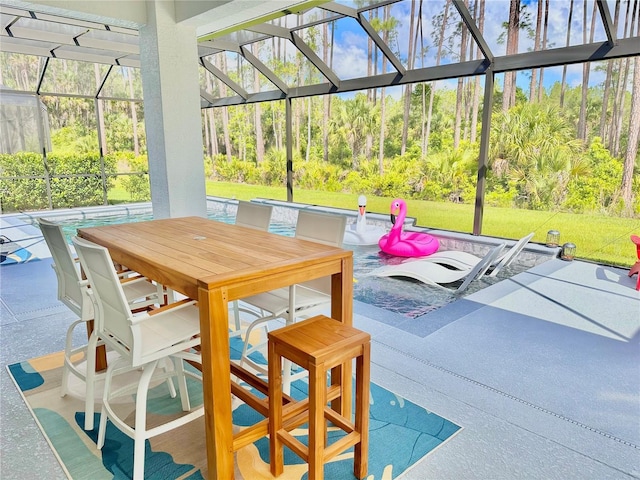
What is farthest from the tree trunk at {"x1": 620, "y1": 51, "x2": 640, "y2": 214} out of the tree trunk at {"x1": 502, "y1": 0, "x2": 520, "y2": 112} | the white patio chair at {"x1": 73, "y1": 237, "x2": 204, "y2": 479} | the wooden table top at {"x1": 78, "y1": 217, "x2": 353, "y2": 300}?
the white patio chair at {"x1": 73, "y1": 237, "x2": 204, "y2": 479}

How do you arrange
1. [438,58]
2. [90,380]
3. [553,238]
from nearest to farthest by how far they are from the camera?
[90,380] → [553,238] → [438,58]

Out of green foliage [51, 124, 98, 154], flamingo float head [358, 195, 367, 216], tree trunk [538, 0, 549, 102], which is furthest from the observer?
green foliage [51, 124, 98, 154]

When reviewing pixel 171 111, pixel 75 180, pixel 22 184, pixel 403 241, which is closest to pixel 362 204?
pixel 403 241

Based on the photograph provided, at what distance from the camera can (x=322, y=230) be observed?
2756 millimetres

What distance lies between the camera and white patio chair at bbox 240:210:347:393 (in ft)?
8.06

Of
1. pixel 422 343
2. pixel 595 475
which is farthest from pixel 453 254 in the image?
pixel 595 475

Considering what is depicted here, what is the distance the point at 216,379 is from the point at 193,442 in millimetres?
628

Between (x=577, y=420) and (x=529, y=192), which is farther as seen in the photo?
(x=529, y=192)

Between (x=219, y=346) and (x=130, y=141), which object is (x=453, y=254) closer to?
(x=219, y=346)

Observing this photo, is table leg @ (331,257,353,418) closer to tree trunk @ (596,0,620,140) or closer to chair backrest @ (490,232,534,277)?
chair backrest @ (490,232,534,277)

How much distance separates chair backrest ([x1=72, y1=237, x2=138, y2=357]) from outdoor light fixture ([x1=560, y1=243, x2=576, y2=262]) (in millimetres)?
5421

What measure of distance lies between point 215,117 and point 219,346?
45.7ft

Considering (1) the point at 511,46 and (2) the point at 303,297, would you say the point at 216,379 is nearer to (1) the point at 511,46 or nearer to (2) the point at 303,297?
(2) the point at 303,297

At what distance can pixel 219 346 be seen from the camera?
1.69 metres
